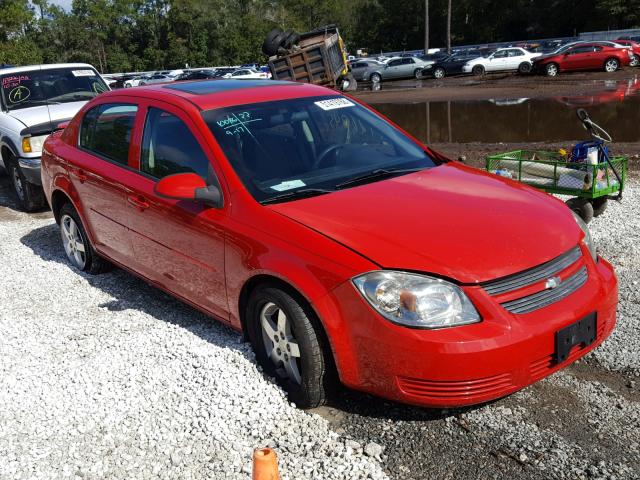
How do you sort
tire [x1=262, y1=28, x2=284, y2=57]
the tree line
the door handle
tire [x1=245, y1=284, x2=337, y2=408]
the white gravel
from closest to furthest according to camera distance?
1. the white gravel
2. tire [x1=245, y1=284, x2=337, y2=408]
3. the door handle
4. tire [x1=262, y1=28, x2=284, y2=57]
5. the tree line

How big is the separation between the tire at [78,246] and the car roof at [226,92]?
146 centimetres

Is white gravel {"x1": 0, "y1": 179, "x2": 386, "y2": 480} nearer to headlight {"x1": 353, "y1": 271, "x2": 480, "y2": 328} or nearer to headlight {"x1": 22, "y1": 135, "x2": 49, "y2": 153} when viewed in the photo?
headlight {"x1": 353, "y1": 271, "x2": 480, "y2": 328}

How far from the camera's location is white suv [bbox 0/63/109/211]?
8789mm

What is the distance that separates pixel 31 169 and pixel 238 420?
21.0 ft

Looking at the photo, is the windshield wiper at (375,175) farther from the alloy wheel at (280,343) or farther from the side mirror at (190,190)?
the alloy wheel at (280,343)

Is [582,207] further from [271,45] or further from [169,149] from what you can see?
[271,45]

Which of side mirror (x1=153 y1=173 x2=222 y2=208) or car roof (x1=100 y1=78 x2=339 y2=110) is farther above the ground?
car roof (x1=100 y1=78 x2=339 y2=110)

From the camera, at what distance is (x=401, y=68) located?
139ft

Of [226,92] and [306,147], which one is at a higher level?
[226,92]

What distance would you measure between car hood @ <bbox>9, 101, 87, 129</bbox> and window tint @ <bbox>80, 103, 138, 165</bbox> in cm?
355

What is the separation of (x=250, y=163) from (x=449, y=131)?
12.5 m

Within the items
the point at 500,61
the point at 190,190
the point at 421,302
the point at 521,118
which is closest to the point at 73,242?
the point at 190,190

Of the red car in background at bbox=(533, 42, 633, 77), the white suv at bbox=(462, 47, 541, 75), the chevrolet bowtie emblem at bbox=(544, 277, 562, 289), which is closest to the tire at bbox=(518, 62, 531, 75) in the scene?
the red car in background at bbox=(533, 42, 633, 77)

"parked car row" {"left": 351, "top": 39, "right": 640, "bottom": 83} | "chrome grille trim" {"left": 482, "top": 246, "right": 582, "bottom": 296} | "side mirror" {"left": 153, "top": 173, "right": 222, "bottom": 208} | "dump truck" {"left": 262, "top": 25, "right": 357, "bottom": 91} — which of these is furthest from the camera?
"parked car row" {"left": 351, "top": 39, "right": 640, "bottom": 83}
